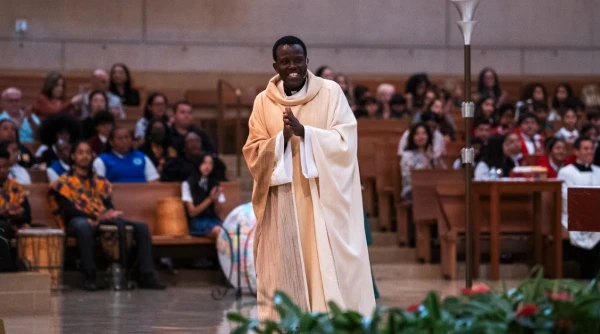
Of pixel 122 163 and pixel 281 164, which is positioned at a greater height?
pixel 281 164

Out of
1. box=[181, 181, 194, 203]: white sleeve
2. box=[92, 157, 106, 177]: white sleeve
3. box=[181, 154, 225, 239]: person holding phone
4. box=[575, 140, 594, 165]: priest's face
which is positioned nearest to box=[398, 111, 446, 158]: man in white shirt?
box=[575, 140, 594, 165]: priest's face

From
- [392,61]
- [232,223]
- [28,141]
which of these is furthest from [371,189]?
[392,61]

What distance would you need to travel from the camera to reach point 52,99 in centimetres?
1378

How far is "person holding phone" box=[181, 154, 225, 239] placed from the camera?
1155cm

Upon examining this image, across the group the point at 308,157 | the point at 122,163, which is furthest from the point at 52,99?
the point at 308,157

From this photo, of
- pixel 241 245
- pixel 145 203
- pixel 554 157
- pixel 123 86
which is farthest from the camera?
pixel 123 86

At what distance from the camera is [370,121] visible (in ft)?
47.0

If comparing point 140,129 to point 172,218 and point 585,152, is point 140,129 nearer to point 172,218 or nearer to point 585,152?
point 172,218

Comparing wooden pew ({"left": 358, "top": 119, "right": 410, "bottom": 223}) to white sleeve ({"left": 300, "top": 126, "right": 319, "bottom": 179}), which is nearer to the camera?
white sleeve ({"left": 300, "top": 126, "right": 319, "bottom": 179})

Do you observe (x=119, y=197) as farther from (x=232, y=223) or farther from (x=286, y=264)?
(x=286, y=264)

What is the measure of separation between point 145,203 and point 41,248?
1436 millimetres

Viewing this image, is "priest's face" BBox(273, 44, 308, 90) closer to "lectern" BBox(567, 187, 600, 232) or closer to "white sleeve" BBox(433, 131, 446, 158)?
"lectern" BBox(567, 187, 600, 232)

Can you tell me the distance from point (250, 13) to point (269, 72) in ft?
3.17

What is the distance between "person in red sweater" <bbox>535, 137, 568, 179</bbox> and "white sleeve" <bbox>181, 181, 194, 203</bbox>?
12.1 feet
